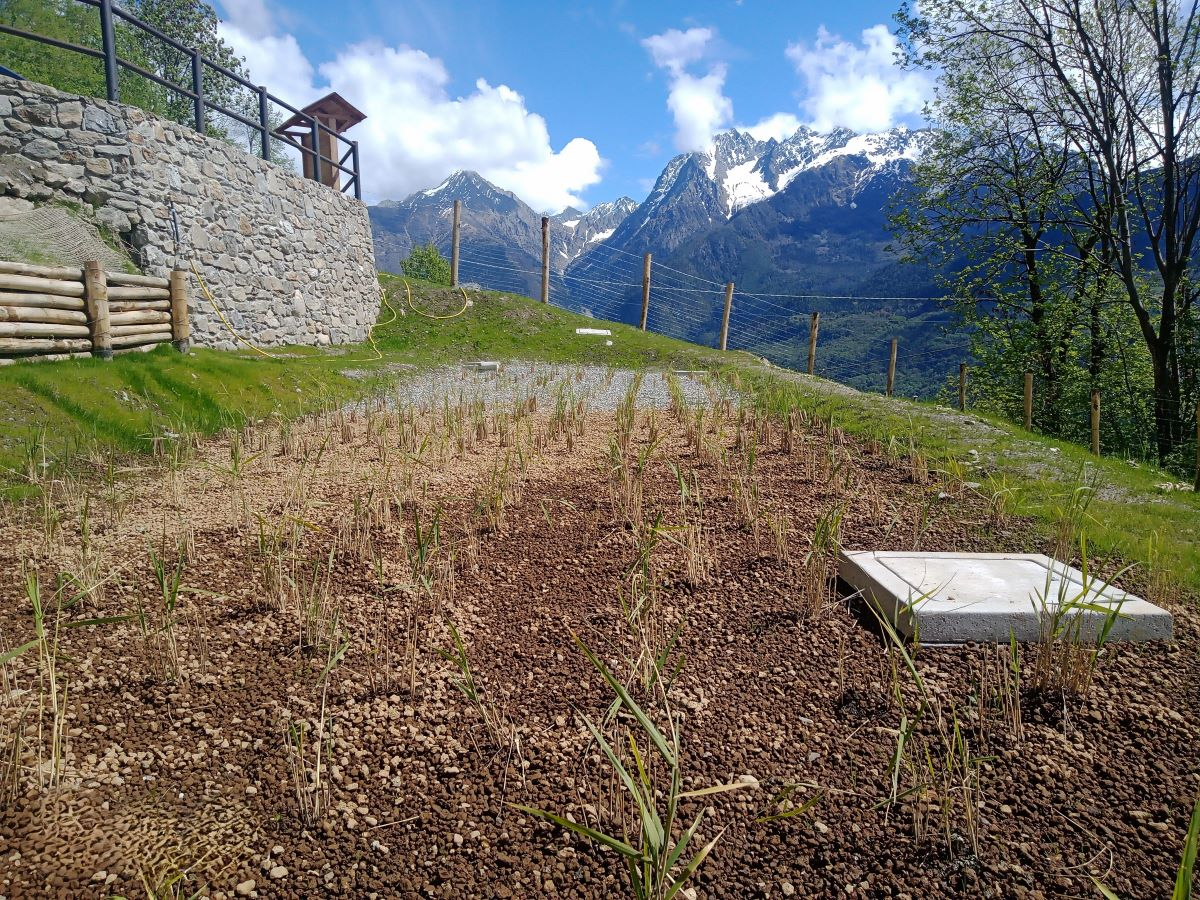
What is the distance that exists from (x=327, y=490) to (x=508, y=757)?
3.12m

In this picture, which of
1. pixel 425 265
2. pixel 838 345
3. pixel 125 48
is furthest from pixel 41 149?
pixel 838 345

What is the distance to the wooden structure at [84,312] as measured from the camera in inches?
254

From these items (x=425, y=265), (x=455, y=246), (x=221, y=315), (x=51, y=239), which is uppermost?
(x=425, y=265)

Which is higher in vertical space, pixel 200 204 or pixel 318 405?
pixel 200 204

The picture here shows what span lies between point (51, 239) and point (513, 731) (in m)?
10.1

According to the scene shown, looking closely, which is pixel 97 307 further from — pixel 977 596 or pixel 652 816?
pixel 977 596

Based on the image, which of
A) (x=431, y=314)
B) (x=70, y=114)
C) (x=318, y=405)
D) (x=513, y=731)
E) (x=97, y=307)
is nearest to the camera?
(x=513, y=731)

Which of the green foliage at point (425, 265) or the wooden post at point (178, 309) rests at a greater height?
the green foliage at point (425, 265)

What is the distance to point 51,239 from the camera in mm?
8391

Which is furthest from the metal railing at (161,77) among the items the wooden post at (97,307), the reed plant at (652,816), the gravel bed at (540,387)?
the reed plant at (652,816)

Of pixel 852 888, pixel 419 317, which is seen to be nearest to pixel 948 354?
pixel 419 317

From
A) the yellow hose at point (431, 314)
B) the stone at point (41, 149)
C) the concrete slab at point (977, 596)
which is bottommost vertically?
the concrete slab at point (977, 596)

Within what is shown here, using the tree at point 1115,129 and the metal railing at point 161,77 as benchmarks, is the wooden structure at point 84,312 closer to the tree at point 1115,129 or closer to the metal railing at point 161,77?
the metal railing at point 161,77

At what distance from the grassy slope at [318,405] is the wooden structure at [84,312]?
1.02 feet
